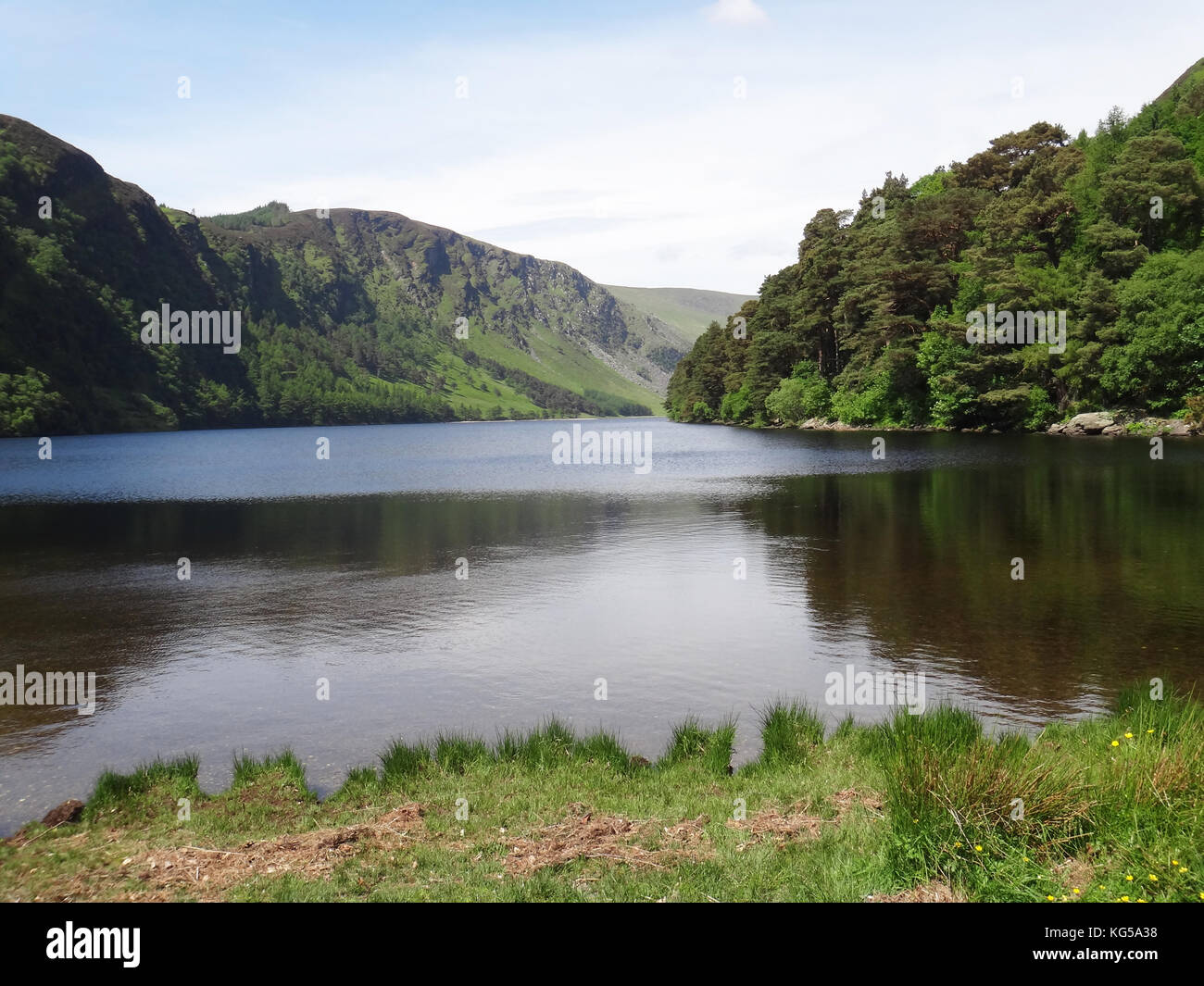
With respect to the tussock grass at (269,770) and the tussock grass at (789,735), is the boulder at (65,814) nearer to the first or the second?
the tussock grass at (269,770)

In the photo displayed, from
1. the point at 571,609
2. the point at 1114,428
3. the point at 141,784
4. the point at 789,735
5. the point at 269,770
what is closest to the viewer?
the point at 141,784

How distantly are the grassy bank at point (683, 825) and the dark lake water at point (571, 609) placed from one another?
4.07 feet

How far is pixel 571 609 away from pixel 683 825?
40.7 feet

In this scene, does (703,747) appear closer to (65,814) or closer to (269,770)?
(269,770)

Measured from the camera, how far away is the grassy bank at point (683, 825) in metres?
6.80

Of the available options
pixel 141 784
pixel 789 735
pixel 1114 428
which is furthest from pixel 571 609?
pixel 1114 428

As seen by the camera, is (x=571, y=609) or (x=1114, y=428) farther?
(x=1114, y=428)

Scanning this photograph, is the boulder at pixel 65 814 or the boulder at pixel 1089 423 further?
the boulder at pixel 1089 423

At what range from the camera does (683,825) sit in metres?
8.61

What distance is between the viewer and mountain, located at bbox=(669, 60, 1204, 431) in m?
72.2

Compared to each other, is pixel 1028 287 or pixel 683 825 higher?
pixel 1028 287

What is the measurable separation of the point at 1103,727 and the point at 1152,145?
8518 cm

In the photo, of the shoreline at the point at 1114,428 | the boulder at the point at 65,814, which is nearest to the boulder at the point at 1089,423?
the shoreline at the point at 1114,428
